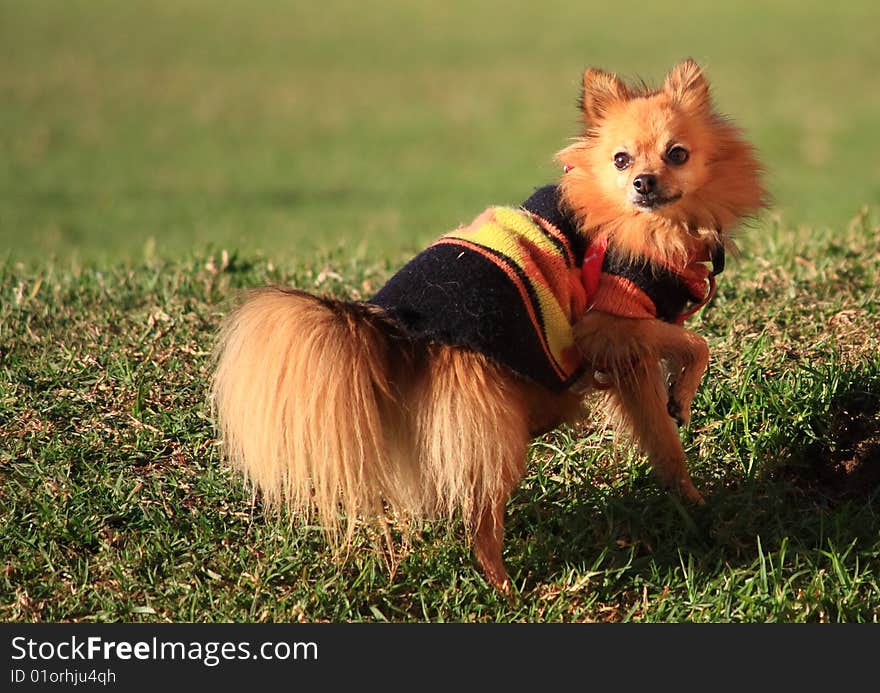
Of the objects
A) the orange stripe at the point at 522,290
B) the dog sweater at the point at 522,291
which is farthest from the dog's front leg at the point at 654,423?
the orange stripe at the point at 522,290

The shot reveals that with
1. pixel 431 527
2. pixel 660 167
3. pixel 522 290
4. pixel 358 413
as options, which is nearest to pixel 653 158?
pixel 660 167

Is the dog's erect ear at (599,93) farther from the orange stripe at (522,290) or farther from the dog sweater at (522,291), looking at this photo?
the orange stripe at (522,290)

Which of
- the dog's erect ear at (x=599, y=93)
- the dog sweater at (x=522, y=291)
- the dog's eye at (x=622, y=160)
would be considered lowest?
the dog sweater at (x=522, y=291)

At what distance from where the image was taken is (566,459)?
15.2ft

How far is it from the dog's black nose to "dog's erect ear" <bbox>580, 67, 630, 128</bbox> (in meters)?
0.38

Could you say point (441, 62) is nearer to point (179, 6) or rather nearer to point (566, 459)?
point (179, 6)

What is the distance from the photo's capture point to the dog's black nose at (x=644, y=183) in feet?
13.1

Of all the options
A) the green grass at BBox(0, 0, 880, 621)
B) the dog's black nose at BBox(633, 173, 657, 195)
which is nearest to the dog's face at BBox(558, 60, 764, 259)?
the dog's black nose at BBox(633, 173, 657, 195)

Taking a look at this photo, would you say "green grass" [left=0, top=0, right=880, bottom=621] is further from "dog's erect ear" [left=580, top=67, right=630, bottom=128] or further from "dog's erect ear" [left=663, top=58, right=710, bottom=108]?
"dog's erect ear" [left=663, top=58, right=710, bottom=108]

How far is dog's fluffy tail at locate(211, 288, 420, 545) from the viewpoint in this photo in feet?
11.9

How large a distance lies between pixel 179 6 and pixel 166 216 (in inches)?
730

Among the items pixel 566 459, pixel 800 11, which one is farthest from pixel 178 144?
pixel 800 11

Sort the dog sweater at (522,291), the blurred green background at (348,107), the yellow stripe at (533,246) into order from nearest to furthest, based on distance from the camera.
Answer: the dog sweater at (522,291) < the yellow stripe at (533,246) < the blurred green background at (348,107)

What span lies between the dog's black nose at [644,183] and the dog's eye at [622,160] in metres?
0.12
